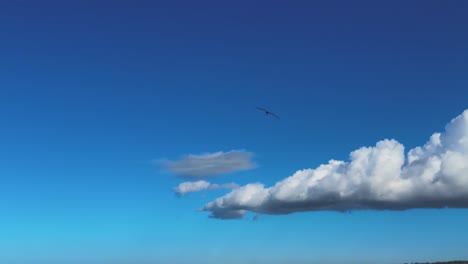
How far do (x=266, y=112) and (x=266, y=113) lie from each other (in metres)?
0.78

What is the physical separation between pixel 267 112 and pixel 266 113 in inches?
50.2

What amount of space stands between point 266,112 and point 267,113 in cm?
135

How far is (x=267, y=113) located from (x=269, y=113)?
3929 mm

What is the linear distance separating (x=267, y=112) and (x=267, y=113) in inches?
62.1

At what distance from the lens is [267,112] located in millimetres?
176875

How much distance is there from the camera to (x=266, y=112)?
579 ft

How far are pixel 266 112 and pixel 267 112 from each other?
80 centimetres

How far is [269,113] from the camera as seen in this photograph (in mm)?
→ 179000

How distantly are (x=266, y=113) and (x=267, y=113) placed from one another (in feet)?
2.80

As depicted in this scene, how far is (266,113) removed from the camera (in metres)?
176

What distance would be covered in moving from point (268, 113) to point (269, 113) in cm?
221

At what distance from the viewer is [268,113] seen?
17700 centimetres
